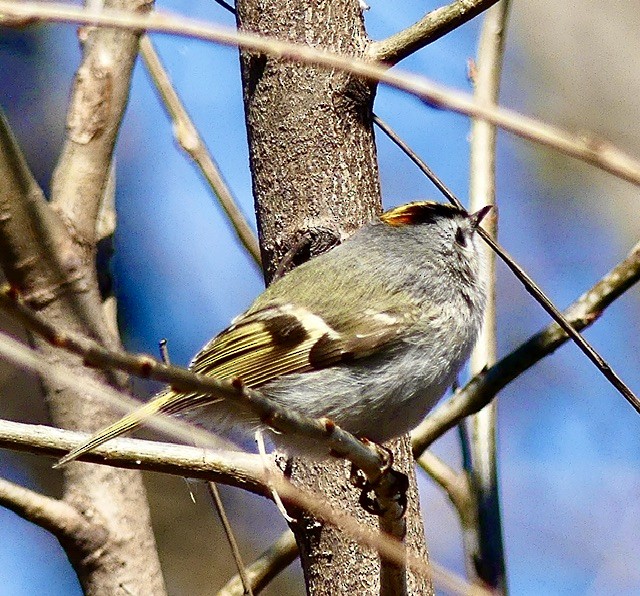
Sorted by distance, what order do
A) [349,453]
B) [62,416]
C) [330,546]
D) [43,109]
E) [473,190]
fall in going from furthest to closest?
[43,109] → [473,190] → [62,416] → [330,546] → [349,453]

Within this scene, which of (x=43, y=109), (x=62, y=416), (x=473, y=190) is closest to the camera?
(x=62, y=416)

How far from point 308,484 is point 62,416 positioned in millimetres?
622

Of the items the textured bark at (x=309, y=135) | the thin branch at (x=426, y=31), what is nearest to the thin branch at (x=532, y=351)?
the textured bark at (x=309, y=135)

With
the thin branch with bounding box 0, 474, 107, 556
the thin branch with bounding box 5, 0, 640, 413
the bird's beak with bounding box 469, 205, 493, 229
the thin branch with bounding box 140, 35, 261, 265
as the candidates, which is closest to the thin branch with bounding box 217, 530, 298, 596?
the thin branch with bounding box 0, 474, 107, 556

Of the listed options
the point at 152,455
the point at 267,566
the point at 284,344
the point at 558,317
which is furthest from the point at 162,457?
the point at 558,317

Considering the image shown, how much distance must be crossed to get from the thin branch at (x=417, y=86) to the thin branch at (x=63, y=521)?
1471 mm

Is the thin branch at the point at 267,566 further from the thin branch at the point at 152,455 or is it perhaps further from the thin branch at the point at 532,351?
the thin branch at the point at 532,351

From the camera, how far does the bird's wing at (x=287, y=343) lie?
237 cm

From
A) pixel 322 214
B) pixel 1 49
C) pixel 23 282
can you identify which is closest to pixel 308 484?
pixel 322 214

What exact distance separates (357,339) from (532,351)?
419mm

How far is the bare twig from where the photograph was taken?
7.86ft

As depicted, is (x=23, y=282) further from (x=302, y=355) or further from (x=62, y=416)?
(x=302, y=355)

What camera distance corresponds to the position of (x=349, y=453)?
5.01 ft

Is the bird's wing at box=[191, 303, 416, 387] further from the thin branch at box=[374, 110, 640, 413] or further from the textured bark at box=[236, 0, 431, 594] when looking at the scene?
the thin branch at box=[374, 110, 640, 413]
